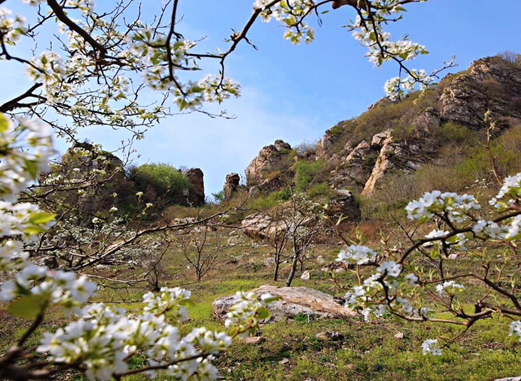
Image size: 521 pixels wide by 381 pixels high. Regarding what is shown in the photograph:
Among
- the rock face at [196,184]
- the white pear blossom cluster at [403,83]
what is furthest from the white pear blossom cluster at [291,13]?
the rock face at [196,184]

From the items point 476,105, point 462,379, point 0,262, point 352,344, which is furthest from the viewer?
point 476,105

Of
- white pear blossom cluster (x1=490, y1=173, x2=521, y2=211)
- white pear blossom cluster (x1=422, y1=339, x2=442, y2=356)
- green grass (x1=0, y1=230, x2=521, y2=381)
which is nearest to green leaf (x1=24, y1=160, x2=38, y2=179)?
white pear blossom cluster (x1=490, y1=173, x2=521, y2=211)

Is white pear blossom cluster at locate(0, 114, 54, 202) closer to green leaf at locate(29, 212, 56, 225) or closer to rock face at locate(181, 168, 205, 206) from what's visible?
green leaf at locate(29, 212, 56, 225)

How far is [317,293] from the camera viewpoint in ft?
26.5

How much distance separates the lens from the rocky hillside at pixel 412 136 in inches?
1014

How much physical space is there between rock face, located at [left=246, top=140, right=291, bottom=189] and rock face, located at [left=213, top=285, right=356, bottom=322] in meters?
27.9

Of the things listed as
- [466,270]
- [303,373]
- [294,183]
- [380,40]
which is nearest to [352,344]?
[303,373]

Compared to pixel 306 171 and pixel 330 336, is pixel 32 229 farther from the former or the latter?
pixel 306 171

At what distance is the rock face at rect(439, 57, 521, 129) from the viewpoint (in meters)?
28.1

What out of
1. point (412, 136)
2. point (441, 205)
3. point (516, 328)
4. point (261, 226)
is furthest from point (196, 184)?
point (441, 205)

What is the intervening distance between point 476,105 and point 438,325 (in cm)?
2879

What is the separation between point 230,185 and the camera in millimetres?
35156

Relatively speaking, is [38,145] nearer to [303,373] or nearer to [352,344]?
[303,373]

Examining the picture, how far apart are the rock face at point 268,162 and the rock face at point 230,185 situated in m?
1.47
